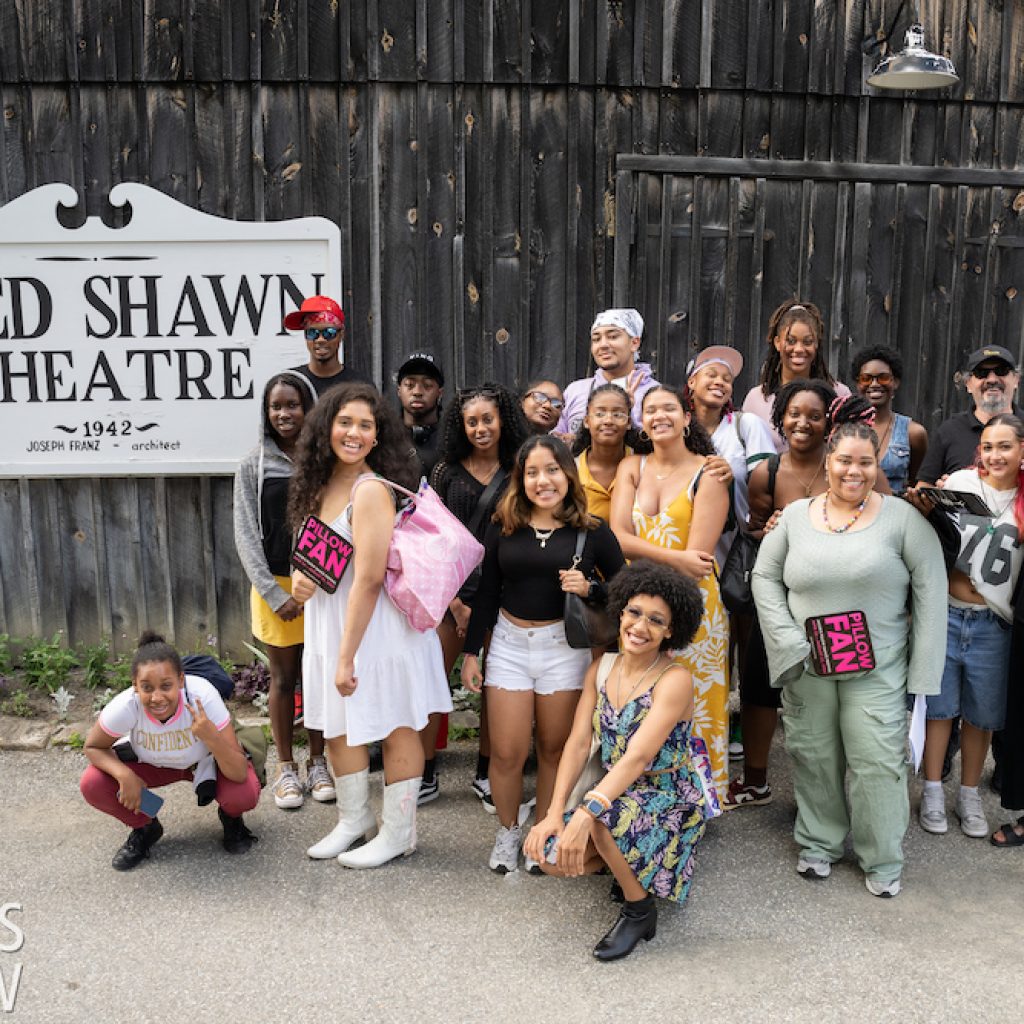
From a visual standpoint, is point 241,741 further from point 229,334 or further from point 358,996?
point 229,334

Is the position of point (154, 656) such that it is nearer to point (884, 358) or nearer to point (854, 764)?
point (854, 764)

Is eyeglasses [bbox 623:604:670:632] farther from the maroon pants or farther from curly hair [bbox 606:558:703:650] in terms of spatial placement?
the maroon pants

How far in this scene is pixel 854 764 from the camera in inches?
157

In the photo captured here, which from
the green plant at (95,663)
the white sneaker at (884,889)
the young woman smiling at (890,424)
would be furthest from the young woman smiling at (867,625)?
the green plant at (95,663)

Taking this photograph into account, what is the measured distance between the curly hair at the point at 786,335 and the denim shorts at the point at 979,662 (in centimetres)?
123

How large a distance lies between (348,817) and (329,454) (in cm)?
142

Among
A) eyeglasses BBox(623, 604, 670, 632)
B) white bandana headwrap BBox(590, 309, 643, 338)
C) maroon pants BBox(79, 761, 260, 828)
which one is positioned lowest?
maroon pants BBox(79, 761, 260, 828)

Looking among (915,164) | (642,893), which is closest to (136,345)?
(642,893)

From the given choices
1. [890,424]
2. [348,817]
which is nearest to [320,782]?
[348,817]

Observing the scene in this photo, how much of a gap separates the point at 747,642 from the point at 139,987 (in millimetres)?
2639

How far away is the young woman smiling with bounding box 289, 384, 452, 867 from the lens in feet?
13.3

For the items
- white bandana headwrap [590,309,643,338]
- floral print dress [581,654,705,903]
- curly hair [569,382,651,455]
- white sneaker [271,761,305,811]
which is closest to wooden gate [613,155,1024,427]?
white bandana headwrap [590,309,643,338]

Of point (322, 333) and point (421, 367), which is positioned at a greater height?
point (322, 333)

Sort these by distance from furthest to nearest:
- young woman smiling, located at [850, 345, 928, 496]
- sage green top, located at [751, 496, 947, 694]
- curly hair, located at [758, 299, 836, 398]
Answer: curly hair, located at [758, 299, 836, 398], young woman smiling, located at [850, 345, 928, 496], sage green top, located at [751, 496, 947, 694]
